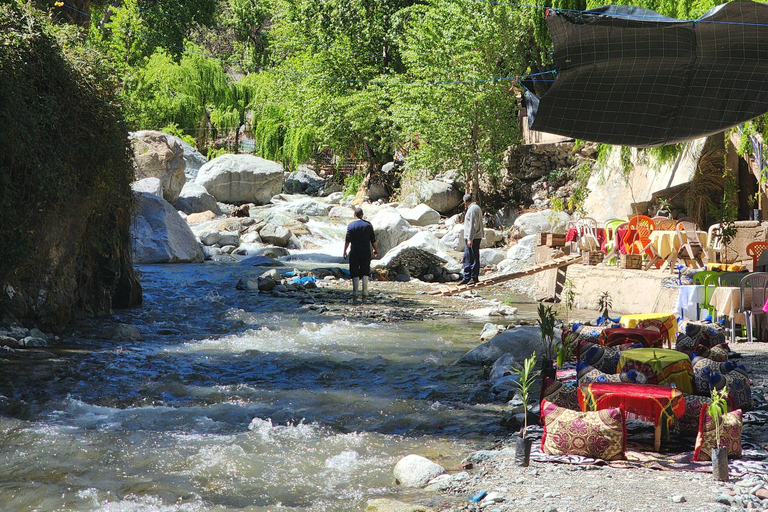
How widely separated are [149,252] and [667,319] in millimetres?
13364

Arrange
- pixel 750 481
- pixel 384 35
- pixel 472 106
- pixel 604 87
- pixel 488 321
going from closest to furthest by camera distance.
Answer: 1. pixel 750 481
2. pixel 604 87
3. pixel 488 321
4. pixel 472 106
5. pixel 384 35

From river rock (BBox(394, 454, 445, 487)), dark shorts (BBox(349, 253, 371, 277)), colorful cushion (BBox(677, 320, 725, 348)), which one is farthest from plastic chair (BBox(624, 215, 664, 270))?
river rock (BBox(394, 454, 445, 487))

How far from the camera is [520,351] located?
812 cm

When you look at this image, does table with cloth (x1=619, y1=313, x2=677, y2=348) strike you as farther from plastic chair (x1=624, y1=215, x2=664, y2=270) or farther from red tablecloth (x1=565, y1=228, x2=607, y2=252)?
red tablecloth (x1=565, y1=228, x2=607, y2=252)

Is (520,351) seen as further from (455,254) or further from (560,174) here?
(560,174)

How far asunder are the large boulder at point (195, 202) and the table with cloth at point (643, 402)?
2291 cm

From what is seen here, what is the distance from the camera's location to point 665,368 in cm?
558

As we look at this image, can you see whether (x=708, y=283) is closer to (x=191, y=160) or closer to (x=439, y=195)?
(x=439, y=195)

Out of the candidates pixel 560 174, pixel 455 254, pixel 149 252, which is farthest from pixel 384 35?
pixel 149 252

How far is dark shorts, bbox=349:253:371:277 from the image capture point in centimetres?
1313

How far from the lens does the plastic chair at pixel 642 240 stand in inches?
463

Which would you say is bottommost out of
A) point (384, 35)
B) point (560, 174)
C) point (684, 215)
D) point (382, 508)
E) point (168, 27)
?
point (382, 508)

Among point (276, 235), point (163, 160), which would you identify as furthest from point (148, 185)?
point (276, 235)

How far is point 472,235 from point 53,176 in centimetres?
780
